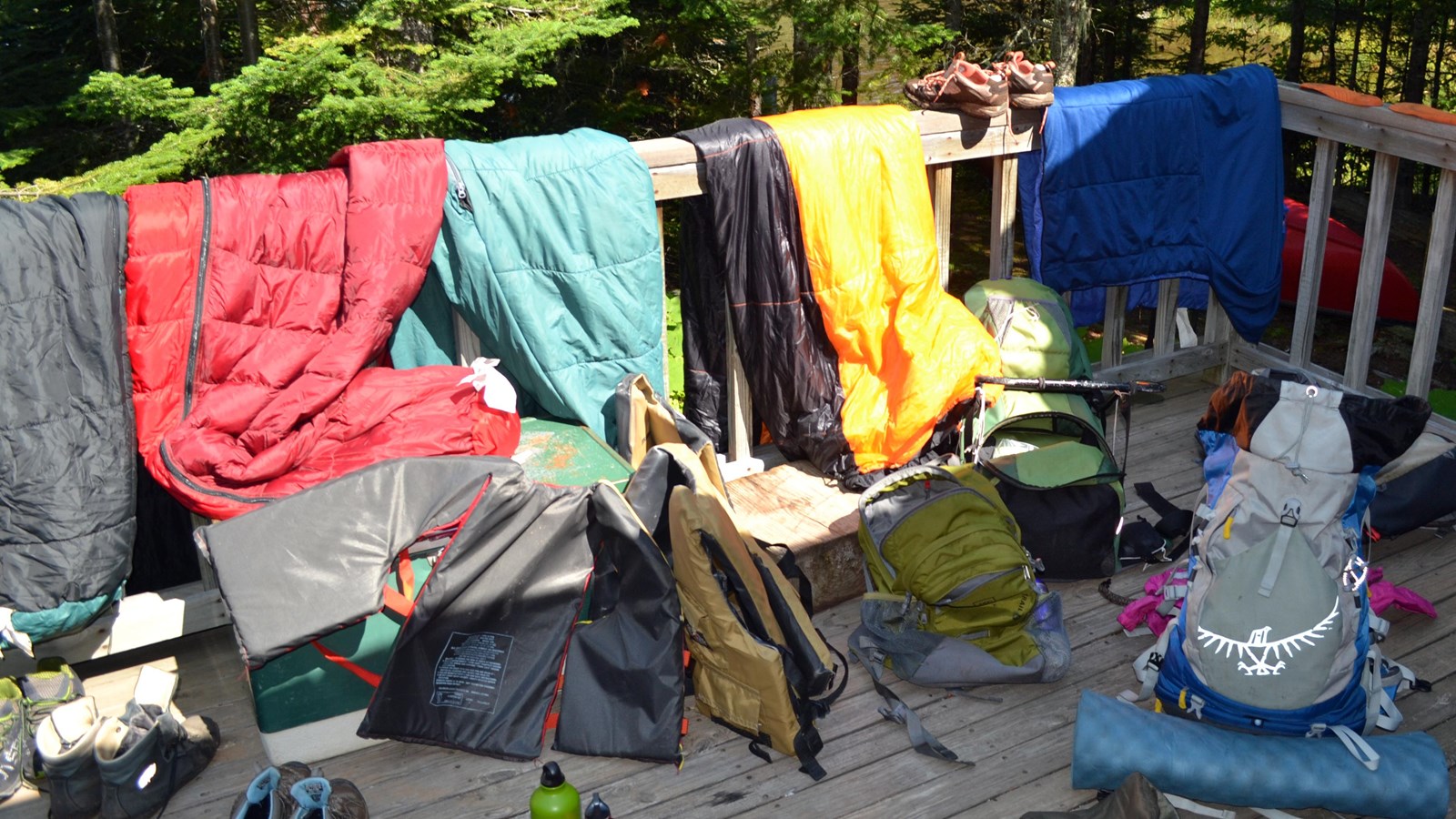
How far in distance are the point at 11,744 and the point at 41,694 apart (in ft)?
0.53

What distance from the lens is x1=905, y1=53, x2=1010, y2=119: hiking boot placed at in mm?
3902

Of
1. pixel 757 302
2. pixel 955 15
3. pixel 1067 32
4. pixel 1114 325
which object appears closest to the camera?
pixel 757 302

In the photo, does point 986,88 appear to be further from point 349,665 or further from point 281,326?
point 349,665

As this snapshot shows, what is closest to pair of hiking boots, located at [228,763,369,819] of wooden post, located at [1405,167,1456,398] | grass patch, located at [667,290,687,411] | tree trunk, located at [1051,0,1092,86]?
wooden post, located at [1405,167,1456,398]

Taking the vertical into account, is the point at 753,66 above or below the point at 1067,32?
below

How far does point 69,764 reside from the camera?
281cm

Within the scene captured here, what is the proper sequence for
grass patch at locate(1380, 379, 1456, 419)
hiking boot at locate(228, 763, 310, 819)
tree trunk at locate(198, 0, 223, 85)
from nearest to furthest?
hiking boot at locate(228, 763, 310, 819), grass patch at locate(1380, 379, 1456, 419), tree trunk at locate(198, 0, 223, 85)

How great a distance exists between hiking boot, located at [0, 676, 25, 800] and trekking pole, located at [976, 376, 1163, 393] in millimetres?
2778

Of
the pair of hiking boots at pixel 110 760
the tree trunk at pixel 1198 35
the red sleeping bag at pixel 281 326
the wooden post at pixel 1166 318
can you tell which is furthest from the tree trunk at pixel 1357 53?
the pair of hiking boots at pixel 110 760

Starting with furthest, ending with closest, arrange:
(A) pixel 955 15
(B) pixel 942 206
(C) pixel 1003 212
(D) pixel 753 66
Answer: (A) pixel 955 15 < (D) pixel 753 66 < (C) pixel 1003 212 < (B) pixel 942 206

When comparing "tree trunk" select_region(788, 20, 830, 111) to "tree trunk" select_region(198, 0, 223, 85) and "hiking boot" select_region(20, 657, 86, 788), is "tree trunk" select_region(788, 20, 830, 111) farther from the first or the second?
"hiking boot" select_region(20, 657, 86, 788)

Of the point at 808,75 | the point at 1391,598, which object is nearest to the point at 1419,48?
the point at 808,75

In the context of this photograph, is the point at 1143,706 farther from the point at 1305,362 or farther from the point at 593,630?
the point at 1305,362

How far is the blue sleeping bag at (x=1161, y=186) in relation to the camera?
416 centimetres
